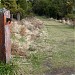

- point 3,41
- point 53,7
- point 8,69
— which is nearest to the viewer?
point 8,69

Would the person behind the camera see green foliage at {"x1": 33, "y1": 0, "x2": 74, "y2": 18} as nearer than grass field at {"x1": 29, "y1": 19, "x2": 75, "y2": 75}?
No

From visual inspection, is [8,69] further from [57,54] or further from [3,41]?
[57,54]

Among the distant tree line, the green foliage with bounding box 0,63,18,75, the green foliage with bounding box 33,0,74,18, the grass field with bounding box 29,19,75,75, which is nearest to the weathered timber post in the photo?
the green foliage with bounding box 0,63,18,75

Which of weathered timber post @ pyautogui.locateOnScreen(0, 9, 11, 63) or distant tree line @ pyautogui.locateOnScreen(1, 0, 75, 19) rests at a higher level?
weathered timber post @ pyautogui.locateOnScreen(0, 9, 11, 63)

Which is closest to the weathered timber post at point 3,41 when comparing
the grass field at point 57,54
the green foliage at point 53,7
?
the grass field at point 57,54

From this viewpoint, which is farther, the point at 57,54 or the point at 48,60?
the point at 57,54

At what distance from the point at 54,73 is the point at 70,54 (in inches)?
76.5

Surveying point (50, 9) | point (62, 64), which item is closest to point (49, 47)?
point (62, 64)

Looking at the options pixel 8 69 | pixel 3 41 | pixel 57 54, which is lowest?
pixel 57 54

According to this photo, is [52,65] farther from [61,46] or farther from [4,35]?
[61,46]

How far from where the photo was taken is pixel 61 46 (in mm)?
9547

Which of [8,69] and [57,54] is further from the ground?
[8,69]

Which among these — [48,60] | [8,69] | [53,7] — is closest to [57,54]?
[48,60]

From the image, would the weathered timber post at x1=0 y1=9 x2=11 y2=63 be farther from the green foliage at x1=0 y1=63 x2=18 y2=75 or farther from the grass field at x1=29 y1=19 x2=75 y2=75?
the grass field at x1=29 y1=19 x2=75 y2=75
